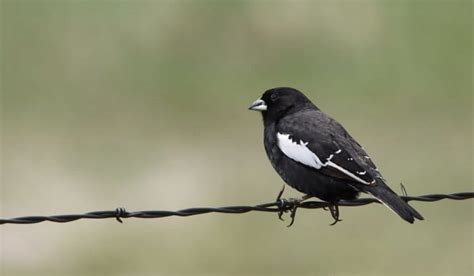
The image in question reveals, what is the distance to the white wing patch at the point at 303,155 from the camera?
8266 mm

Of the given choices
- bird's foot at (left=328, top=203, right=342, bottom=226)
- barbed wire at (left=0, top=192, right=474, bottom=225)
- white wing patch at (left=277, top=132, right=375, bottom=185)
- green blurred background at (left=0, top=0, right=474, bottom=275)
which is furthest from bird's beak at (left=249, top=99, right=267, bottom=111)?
green blurred background at (left=0, top=0, right=474, bottom=275)

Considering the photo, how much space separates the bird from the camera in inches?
322

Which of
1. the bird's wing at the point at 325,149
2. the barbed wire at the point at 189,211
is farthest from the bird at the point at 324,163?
the barbed wire at the point at 189,211

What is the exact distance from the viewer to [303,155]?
28.0 feet

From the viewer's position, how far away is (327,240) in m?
14.0

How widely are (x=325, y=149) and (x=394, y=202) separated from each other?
2.52 ft

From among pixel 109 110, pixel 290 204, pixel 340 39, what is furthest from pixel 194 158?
pixel 290 204

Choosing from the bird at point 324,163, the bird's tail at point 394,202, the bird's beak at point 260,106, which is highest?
the bird's beak at point 260,106

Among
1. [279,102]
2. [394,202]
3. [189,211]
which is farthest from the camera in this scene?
[279,102]

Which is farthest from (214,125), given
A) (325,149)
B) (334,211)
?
(325,149)

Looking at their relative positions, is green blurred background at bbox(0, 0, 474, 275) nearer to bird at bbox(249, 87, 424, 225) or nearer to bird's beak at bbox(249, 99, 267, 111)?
bird's beak at bbox(249, 99, 267, 111)

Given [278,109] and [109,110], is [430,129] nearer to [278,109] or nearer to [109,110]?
[109,110]

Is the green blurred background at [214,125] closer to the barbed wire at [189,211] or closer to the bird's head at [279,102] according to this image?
the bird's head at [279,102]

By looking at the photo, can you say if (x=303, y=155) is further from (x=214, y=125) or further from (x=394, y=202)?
(x=214, y=125)
